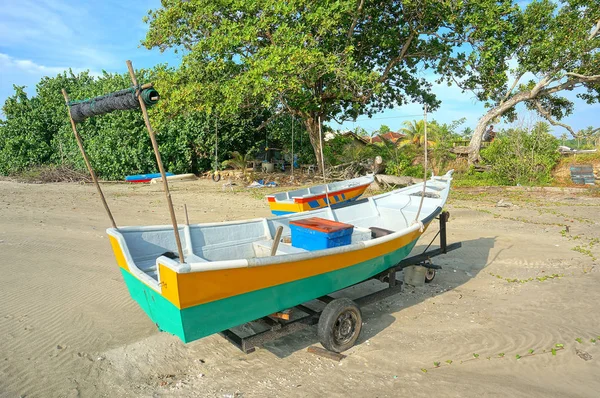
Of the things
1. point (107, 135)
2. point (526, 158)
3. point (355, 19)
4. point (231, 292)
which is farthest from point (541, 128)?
point (107, 135)

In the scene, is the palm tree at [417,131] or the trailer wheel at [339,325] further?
the palm tree at [417,131]

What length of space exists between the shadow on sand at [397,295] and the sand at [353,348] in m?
0.03

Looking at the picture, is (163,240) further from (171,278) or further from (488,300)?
(488,300)

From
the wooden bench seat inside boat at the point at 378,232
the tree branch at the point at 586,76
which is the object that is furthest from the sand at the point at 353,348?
the tree branch at the point at 586,76

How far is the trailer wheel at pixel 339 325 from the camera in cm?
423

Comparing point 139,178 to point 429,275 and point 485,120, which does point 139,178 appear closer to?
point 429,275

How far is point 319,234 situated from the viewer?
15.7 feet

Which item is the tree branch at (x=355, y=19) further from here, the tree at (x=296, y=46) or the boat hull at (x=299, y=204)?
the boat hull at (x=299, y=204)

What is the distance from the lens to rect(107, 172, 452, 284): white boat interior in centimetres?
367

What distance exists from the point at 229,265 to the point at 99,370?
203cm

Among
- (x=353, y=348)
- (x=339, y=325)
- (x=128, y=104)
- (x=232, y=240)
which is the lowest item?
(x=353, y=348)

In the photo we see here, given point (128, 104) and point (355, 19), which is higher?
point (355, 19)

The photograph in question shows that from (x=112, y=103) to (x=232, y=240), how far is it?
225 centimetres

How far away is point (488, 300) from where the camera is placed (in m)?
5.95
